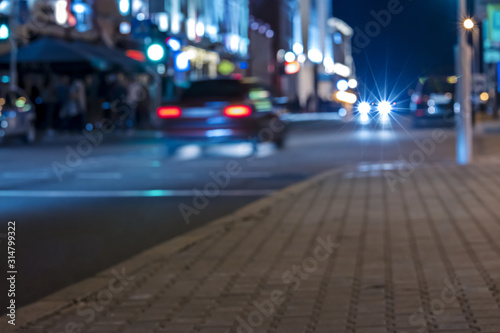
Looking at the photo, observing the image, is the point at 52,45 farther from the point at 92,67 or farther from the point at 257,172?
the point at 257,172

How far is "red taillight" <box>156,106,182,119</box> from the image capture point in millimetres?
22906

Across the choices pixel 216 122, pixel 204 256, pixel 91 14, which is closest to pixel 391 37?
pixel 204 256

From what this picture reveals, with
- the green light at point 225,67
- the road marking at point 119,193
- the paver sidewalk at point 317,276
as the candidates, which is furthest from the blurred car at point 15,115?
the green light at point 225,67

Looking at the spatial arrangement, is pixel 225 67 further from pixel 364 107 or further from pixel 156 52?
pixel 364 107

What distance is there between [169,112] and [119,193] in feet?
28.2

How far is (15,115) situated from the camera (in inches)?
1080

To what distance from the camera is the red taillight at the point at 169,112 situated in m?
22.9

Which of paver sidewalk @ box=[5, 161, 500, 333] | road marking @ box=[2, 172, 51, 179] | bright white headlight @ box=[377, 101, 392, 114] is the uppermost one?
bright white headlight @ box=[377, 101, 392, 114]

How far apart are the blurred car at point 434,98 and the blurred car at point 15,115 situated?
33.6ft

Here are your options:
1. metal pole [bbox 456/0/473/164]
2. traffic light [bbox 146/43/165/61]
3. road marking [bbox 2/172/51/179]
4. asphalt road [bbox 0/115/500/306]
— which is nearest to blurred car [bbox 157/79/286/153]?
asphalt road [bbox 0/115/500/306]

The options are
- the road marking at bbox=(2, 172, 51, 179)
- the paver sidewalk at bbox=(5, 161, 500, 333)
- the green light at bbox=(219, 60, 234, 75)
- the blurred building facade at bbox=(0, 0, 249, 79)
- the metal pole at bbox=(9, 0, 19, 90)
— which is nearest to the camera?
the paver sidewalk at bbox=(5, 161, 500, 333)

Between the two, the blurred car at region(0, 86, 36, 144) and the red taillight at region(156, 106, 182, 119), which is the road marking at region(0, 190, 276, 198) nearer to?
the red taillight at region(156, 106, 182, 119)

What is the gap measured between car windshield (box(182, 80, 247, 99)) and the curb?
1110cm

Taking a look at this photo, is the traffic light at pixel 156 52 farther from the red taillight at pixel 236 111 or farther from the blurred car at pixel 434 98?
the blurred car at pixel 434 98
